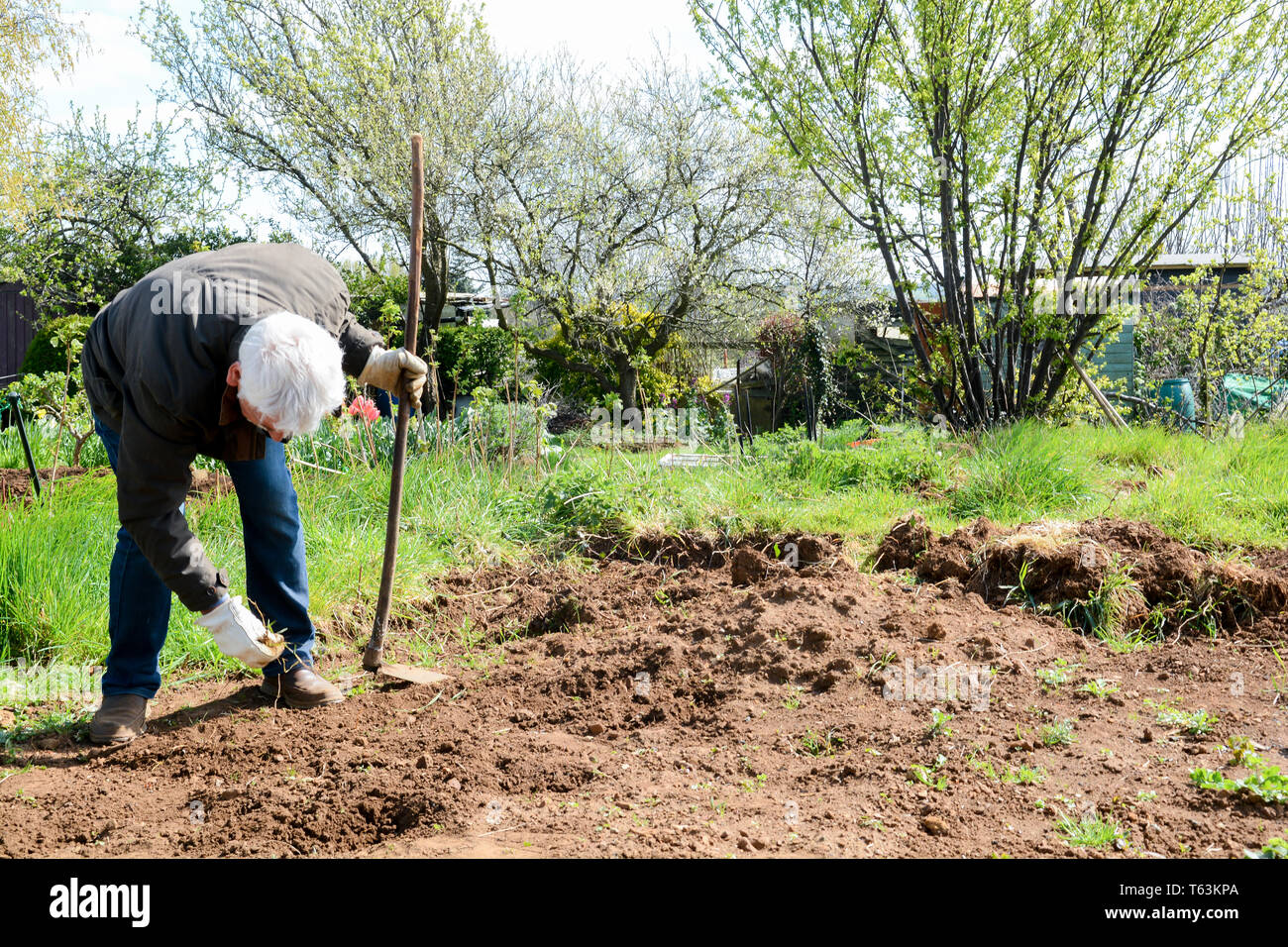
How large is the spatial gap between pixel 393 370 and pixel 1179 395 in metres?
7.58

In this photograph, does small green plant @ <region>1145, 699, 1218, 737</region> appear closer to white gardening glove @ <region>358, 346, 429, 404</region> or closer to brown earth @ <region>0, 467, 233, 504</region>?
white gardening glove @ <region>358, 346, 429, 404</region>

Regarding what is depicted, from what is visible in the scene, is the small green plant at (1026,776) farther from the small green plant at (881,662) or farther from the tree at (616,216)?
the tree at (616,216)

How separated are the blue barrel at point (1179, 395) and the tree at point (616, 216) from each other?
5051 millimetres

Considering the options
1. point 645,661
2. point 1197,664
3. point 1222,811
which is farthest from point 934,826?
point 1197,664

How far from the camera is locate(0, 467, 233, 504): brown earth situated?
4695 millimetres

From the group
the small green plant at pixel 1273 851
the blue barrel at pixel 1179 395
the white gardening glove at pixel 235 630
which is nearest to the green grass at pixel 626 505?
the white gardening glove at pixel 235 630

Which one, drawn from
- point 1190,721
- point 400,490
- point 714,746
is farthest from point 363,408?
point 1190,721

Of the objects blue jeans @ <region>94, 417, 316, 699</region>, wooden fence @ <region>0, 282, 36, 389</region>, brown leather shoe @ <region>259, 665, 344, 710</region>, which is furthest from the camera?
wooden fence @ <region>0, 282, 36, 389</region>

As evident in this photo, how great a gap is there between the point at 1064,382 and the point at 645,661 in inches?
199

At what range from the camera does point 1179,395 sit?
26.3 ft

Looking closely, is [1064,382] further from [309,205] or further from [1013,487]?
[309,205]

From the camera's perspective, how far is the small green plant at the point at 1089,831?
76.2 inches

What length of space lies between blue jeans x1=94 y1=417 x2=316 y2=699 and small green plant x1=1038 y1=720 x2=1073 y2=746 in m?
2.25

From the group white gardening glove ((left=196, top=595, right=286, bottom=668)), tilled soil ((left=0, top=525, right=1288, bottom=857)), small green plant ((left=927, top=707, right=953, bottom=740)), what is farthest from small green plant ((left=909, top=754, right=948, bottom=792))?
white gardening glove ((left=196, top=595, right=286, bottom=668))
